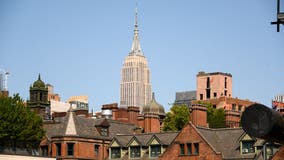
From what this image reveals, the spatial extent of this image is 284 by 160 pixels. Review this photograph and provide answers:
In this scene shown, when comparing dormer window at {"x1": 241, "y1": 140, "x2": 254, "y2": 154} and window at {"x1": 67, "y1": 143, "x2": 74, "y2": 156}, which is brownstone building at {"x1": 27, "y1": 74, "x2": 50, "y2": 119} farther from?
dormer window at {"x1": 241, "y1": 140, "x2": 254, "y2": 154}

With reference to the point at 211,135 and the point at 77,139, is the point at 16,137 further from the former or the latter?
the point at 211,135

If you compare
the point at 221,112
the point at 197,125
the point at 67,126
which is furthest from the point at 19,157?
the point at 221,112

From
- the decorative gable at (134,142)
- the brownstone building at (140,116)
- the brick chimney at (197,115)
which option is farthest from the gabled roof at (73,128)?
the brick chimney at (197,115)

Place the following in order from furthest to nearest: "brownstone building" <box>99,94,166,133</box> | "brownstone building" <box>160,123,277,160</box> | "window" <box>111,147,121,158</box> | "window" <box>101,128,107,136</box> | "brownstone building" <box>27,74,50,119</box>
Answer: "brownstone building" <box>27,74,50,119</box>, "brownstone building" <box>99,94,166,133</box>, "window" <box>101,128,107,136</box>, "window" <box>111,147,121,158</box>, "brownstone building" <box>160,123,277,160</box>

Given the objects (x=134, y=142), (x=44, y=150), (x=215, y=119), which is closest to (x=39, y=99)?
(x=44, y=150)

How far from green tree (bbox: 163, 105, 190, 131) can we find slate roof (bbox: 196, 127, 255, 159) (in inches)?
1762

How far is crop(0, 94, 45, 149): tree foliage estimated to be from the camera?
8562cm

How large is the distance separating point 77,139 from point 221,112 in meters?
67.0

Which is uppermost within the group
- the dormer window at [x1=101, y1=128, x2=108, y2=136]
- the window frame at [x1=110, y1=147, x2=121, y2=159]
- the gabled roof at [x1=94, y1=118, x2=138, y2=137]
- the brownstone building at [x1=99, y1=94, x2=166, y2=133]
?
the brownstone building at [x1=99, y1=94, x2=166, y2=133]

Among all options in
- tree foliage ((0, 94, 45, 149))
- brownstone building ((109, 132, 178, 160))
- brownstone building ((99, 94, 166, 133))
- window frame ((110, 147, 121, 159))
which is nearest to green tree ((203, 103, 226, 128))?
brownstone building ((99, 94, 166, 133))

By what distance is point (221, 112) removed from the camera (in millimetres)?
143000

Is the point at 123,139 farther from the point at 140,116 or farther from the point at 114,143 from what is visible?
the point at 140,116

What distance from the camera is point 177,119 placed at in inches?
4781

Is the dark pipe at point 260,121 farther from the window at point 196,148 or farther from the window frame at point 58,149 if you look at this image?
the window frame at point 58,149
